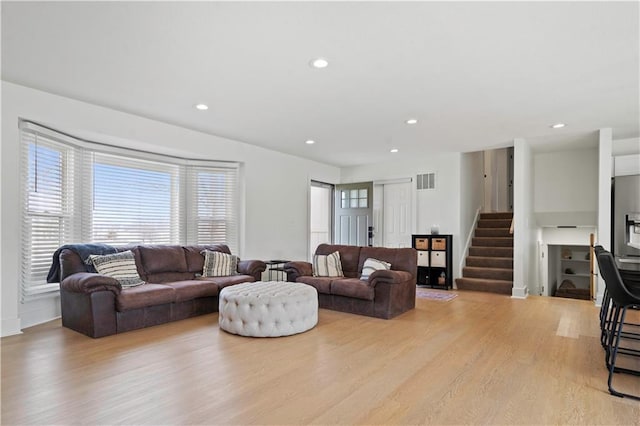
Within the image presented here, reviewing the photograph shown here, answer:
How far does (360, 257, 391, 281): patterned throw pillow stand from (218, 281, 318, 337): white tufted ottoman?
3.74ft

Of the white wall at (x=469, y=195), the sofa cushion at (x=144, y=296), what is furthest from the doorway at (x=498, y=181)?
the sofa cushion at (x=144, y=296)

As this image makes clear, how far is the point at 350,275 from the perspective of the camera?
5426 mm

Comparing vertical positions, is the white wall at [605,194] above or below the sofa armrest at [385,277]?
above

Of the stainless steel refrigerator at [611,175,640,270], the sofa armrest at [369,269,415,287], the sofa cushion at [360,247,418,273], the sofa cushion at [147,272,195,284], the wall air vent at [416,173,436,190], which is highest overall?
the wall air vent at [416,173,436,190]

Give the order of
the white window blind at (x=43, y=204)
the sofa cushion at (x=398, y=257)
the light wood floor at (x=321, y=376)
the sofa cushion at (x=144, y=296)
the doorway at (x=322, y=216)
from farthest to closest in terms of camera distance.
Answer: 1. the doorway at (x=322, y=216)
2. the sofa cushion at (x=398, y=257)
3. the white window blind at (x=43, y=204)
4. the sofa cushion at (x=144, y=296)
5. the light wood floor at (x=321, y=376)

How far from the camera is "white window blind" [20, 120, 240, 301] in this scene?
4148 mm

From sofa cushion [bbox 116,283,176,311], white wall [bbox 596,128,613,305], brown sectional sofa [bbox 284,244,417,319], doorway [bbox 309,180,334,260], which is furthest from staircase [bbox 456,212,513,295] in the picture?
sofa cushion [bbox 116,283,176,311]

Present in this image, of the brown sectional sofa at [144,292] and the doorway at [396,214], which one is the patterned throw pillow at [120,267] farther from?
the doorway at [396,214]

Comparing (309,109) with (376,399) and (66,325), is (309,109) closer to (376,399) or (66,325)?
(376,399)

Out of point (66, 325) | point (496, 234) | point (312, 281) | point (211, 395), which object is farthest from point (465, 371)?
point (496, 234)

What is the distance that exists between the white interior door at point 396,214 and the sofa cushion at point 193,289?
439 centimetres

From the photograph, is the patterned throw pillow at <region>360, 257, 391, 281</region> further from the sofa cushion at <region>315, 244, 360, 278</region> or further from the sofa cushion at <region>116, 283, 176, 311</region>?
the sofa cushion at <region>116, 283, 176, 311</region>

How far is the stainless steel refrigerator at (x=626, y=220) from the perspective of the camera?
5.34 m

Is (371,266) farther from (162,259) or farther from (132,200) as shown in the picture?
(132,200)
